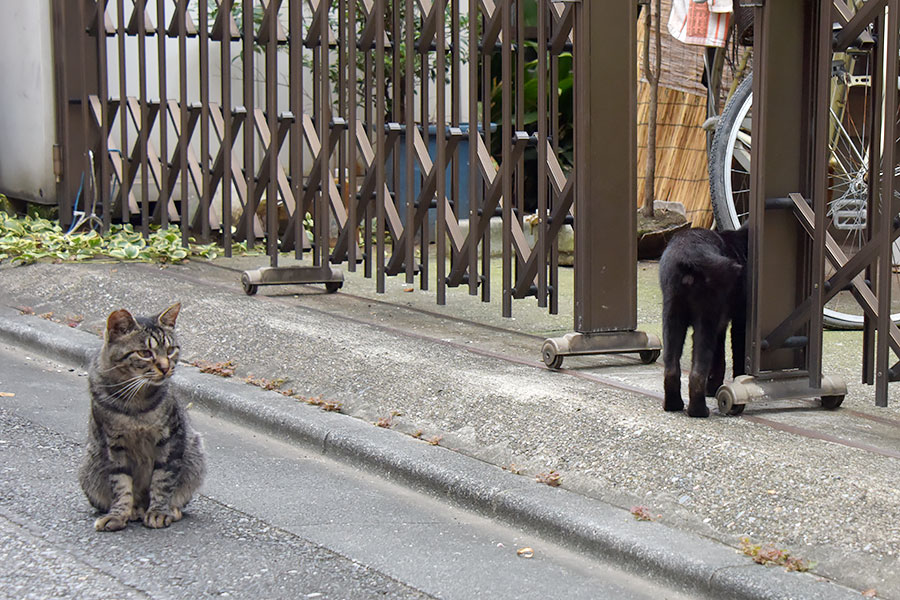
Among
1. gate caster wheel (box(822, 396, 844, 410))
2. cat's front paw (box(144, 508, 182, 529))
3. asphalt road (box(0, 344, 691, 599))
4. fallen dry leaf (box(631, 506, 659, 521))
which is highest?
gate caster wheel (box(822, 396, 844, 410))

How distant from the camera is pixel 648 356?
19.0ft

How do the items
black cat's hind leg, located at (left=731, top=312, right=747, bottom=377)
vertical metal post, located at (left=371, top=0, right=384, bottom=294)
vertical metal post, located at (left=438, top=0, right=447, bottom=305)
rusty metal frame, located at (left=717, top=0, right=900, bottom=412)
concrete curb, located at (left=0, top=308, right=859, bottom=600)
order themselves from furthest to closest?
vertical metal post, located at (left=371, top=0, right=384, bottom=294), vertical metal post, located at (left=438, top=0, right=447, bottom=305), black cat's hind leg, located at (left=731, top=312, right=747, bottom=377), rusty metal frame, located at (left=717, top=0, right=900, bottom=412), concrete curb, located at (left=0, top=308, right=859, bottom=600)

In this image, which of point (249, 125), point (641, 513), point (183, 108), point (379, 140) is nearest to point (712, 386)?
point (641, 513)

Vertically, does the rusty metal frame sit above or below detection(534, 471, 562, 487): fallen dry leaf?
above

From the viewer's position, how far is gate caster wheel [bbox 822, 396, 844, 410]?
4.93m

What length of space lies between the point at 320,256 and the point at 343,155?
0.76m

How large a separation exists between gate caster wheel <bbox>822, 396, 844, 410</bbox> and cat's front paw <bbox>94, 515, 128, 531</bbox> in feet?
9.14

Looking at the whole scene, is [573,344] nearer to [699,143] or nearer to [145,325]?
[145,325]

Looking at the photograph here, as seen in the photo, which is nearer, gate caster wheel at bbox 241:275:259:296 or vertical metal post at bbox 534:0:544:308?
vertical metal post at bbox 534:0:544:308

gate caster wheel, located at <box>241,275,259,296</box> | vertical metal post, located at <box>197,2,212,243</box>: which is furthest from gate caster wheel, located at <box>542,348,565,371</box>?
vertical metal post, located at <box>197,2,212,243</box>

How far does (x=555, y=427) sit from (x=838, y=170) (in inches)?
118

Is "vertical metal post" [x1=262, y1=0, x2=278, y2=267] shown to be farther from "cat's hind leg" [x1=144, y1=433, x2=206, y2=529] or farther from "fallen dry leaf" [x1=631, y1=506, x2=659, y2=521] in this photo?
"fallen dry leaf" [x1=631, y1=506, x2=659, y2=521]

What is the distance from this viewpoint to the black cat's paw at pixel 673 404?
4734mm

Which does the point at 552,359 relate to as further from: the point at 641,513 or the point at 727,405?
the point at 641,513
